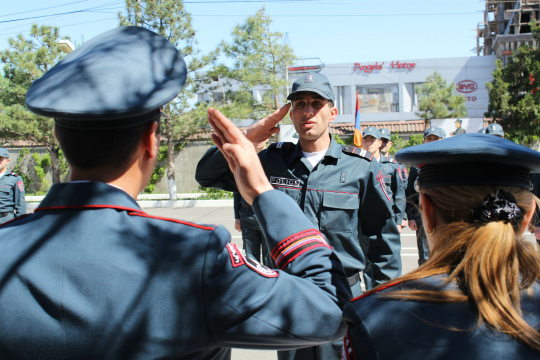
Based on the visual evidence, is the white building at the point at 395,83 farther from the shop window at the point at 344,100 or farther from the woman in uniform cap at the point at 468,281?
the woman in uniform cap at the point at 468,281

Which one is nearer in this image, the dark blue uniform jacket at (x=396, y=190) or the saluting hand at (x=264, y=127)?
the saluting hand at (x=264, y=127)

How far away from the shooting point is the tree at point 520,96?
2194cm

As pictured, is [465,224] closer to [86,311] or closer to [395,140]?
[86,311]

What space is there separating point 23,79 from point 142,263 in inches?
899

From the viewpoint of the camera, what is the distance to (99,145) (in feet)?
3.92

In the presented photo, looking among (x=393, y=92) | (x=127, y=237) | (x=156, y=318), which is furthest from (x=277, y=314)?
(x=393, y=92)

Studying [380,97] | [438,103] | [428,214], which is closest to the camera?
[428,214]

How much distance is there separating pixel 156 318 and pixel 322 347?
187 cm

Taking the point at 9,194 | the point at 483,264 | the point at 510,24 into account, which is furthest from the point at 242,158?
the point at 510,24

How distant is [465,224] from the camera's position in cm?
132

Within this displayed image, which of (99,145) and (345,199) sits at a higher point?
(99,145)

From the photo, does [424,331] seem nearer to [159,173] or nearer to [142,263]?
[142,263]

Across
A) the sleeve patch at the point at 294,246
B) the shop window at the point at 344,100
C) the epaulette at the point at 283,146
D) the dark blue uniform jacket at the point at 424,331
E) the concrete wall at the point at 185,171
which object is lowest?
the concrete wall at the point at 185,171

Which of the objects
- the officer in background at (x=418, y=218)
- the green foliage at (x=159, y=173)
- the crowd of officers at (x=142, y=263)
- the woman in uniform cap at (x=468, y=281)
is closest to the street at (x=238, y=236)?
the woman in uniform cap at (x=468, y=281)
